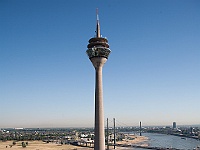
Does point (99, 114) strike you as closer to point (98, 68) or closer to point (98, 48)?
point (98, 68)

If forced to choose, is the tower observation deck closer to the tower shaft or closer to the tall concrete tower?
the tall concrete tower

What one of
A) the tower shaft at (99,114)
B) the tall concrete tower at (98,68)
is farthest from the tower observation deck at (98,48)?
the tower shaft at (99,114)

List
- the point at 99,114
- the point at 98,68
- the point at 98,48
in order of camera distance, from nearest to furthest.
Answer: the point at 99,114, the point at 98,68, the point at 98,48

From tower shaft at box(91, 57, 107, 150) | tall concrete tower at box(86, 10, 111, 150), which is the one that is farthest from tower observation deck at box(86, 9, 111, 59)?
tower shaft at box(91, 57, 107, 150)

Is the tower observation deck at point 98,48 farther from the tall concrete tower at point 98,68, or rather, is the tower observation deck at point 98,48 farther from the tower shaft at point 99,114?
the tower shaft at point 99,114

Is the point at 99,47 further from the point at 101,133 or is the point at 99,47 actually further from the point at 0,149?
the point at 0,149

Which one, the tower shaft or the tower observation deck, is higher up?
the tower observation deck

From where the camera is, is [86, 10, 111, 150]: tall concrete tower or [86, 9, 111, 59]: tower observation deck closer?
[86, 10, 111, 150]: tall concrete tower

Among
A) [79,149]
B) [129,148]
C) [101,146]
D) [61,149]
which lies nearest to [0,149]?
[61,149]

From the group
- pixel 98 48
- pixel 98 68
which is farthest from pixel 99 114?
pixel 98 48
